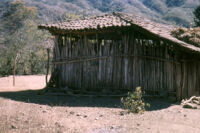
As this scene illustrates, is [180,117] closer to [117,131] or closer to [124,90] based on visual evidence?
[117,131]

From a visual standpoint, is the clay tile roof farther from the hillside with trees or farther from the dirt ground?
the hillside with trees

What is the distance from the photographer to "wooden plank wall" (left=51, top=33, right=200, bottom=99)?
9.16 meters

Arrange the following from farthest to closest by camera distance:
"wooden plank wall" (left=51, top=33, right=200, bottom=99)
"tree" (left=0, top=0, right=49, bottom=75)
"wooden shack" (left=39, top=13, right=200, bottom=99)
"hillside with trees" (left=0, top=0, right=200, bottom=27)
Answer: "hillside with trees" (left=0, top=0, right=200, bottom=27), "tree" (left=0, top=0, right=49, bottom=75), "wooden plank wall" (left=51, top=33, right=200, bottom=99), "wooden shack" (left=39, top=13, right=200, bottom=99)

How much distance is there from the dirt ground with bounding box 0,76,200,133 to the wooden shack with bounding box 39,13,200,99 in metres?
1.13

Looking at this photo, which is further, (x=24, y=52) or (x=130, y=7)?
(x=130, y=7)

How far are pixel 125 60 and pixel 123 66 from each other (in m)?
0.26

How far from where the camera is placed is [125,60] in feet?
32.6

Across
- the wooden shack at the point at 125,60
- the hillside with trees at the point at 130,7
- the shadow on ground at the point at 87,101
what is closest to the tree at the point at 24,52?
the wooden shack at the point at 125,60

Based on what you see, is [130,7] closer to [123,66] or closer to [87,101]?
[123,66]

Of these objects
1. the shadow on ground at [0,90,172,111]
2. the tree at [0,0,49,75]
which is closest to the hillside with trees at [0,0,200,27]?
the tree at [0,0,49,75]

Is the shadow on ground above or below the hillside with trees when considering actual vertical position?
below

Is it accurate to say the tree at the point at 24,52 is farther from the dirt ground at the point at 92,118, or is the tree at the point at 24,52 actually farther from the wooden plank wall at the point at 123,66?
the dirt ground at the point at 92,118

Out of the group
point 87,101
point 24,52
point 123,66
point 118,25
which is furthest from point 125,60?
point 24,52

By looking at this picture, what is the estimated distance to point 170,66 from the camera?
9172 millimetres
